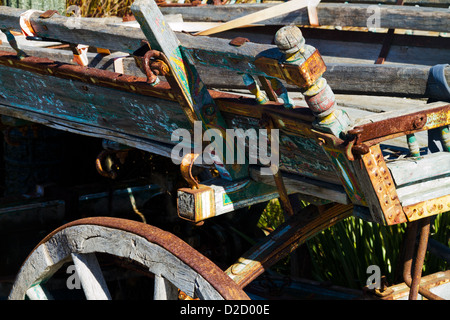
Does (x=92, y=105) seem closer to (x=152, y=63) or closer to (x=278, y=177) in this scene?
(x=152, y=63)

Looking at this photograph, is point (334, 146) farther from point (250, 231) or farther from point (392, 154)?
point (250, 231)

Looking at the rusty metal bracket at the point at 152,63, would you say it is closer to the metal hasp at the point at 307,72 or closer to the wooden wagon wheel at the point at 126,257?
the metal hasp at the point at 307,72

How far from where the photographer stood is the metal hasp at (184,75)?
69.3 inches

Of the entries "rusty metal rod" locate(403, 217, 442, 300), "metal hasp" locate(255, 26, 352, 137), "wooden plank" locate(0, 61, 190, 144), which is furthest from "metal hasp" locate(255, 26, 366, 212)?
"wooden plank" locate(0, 61, 190, 144)

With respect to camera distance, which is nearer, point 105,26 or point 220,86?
point 105,26

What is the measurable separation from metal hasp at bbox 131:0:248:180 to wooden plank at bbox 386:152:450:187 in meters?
0.59

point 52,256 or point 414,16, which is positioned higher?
point 414,16

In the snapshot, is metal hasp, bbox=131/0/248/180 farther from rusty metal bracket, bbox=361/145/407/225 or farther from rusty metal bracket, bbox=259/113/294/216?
rusty metal bracket, bbox=361/145/407/225

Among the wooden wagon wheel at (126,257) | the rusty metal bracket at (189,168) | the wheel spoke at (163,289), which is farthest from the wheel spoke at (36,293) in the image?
the rusty metal bracket at (189,168)

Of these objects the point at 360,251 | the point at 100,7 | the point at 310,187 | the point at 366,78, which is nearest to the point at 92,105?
the point at 310,187
